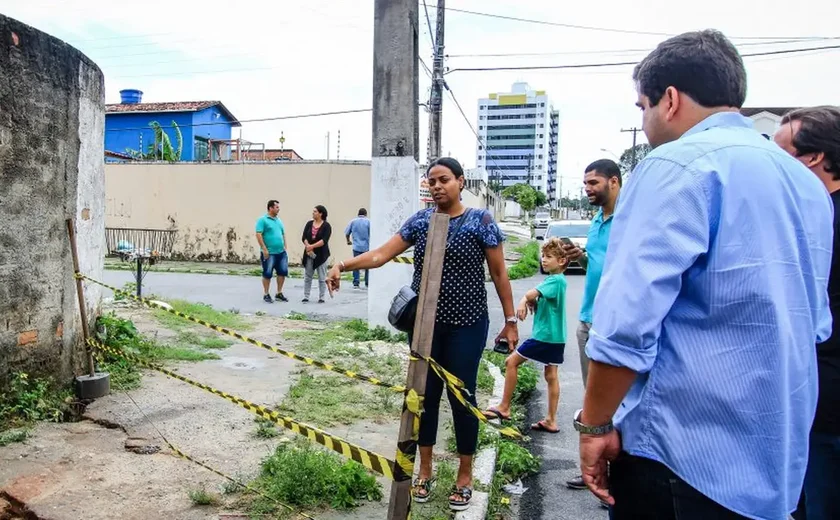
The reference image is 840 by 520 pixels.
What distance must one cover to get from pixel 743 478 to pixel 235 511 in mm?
2621

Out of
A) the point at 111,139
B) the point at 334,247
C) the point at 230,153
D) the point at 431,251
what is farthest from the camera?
the point at 111,139

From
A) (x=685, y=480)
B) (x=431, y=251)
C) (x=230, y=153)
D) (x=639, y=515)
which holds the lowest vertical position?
(x=639, y=515)

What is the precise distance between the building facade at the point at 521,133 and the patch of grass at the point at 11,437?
133670 millimetres

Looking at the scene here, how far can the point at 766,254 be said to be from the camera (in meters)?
1.58

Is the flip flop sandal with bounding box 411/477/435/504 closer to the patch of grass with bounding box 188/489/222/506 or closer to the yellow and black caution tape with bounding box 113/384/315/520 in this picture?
the yellow and black caution tape with bounding box 113/384/315/520

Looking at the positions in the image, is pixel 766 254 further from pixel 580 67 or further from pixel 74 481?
pixel 580 67

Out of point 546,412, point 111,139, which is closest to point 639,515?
point 546,412

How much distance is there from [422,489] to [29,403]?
2964 millimetres

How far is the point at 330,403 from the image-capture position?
538cm

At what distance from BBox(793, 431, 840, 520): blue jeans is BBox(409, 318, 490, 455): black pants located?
66.6 inches

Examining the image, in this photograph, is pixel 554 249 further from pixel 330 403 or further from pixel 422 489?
pixel 330 403

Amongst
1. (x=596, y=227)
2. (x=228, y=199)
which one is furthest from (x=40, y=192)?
(x=228, y=199)

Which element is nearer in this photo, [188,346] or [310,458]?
[310,458]

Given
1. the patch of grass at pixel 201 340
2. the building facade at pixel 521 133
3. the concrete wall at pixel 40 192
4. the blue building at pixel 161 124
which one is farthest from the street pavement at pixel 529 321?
the building facade at pixel 521 133
